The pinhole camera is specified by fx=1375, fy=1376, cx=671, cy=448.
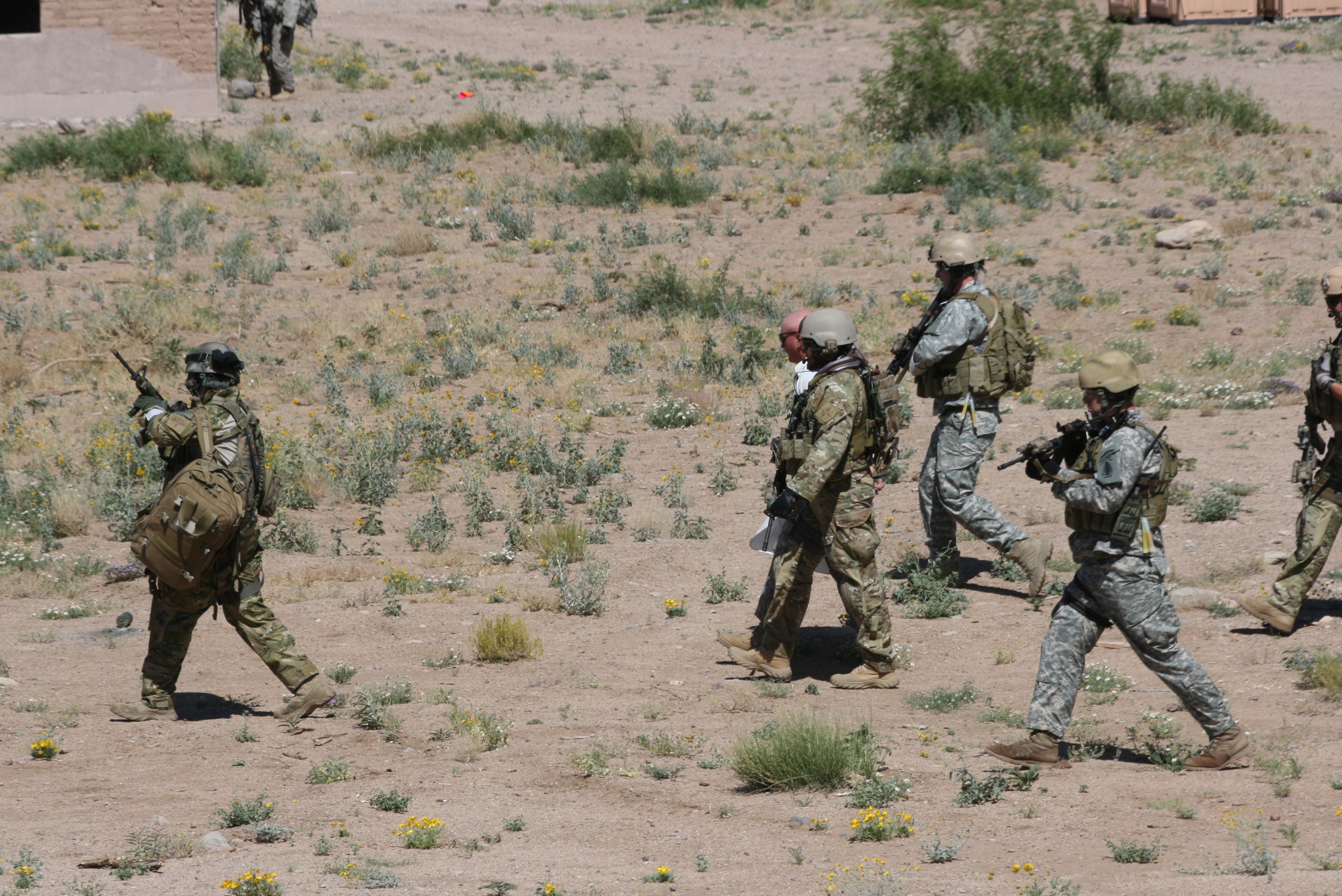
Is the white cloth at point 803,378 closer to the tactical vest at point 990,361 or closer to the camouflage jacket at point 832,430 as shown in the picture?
the camouflage jacket at point 832,430

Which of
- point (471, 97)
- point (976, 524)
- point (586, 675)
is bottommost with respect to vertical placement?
point (586, 675)

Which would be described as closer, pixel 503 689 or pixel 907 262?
pixel 503 689

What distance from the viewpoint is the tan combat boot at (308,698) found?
7055 mm

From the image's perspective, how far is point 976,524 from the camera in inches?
337

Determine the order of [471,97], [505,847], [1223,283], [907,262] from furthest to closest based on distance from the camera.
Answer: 1. [471,97]
2. [907,262]
3. [1223,283]
4. [505,847]

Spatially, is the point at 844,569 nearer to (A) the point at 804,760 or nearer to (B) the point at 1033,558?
(A) the point at 804,760

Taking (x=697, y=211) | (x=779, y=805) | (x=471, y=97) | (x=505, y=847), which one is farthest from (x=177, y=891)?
(x=471, y=97)

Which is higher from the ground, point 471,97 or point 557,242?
point 471,97

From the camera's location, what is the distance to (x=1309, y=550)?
761cm

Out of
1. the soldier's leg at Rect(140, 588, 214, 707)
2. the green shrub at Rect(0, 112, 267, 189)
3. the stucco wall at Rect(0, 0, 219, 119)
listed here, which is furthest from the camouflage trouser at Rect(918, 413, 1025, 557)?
the stucco wall at Rect(0, 0, 219, 119)

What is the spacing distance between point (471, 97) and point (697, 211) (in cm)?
840

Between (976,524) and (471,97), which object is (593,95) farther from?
(976,524)

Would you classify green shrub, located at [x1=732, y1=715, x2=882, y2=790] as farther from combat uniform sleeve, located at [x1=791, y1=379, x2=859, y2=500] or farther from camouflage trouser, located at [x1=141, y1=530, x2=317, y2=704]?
camouflage trouser, located at [x1=141, y1=530, x2=317, y2=704]

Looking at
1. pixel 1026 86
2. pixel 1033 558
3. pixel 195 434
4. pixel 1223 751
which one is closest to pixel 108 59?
pixel 1026 86
